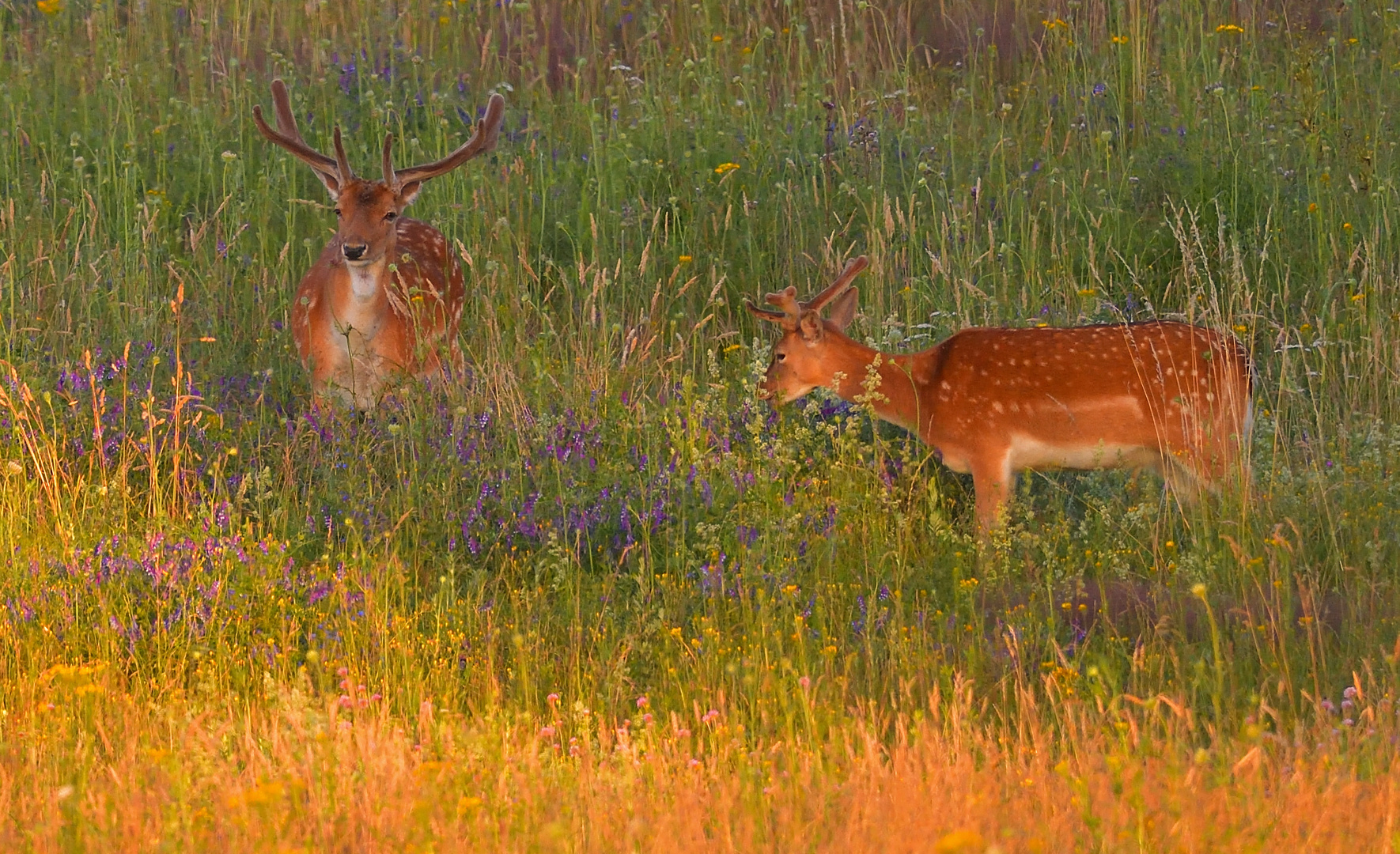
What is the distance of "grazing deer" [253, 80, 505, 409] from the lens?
712 centimetres

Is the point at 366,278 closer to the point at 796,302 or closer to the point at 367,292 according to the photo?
the point at 367,292

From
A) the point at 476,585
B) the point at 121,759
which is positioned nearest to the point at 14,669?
the point at 121,759

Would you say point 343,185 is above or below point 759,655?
above

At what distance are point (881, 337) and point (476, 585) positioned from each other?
108 inches

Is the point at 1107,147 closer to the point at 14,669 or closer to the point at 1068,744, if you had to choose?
the point at 1068,744

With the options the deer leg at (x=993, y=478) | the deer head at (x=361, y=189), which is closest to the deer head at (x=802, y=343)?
the deer leg at (x=993, y=478)

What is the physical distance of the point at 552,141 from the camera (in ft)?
30.7

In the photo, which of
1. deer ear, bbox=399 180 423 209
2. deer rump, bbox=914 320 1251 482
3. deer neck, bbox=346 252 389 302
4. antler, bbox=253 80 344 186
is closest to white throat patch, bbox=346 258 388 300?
deer neck, bbox=346 252 389 302

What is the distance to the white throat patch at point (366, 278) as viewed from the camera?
7.25 m

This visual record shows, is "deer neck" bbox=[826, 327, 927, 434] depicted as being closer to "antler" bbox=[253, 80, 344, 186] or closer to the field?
the field

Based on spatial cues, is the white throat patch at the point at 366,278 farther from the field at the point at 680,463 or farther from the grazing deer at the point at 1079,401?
the grazing deer at the point at 1079,401

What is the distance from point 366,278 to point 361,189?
1.24 ft

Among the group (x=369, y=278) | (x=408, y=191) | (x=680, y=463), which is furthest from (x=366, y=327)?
(x=680, y=463)

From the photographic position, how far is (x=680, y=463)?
19.1ft
